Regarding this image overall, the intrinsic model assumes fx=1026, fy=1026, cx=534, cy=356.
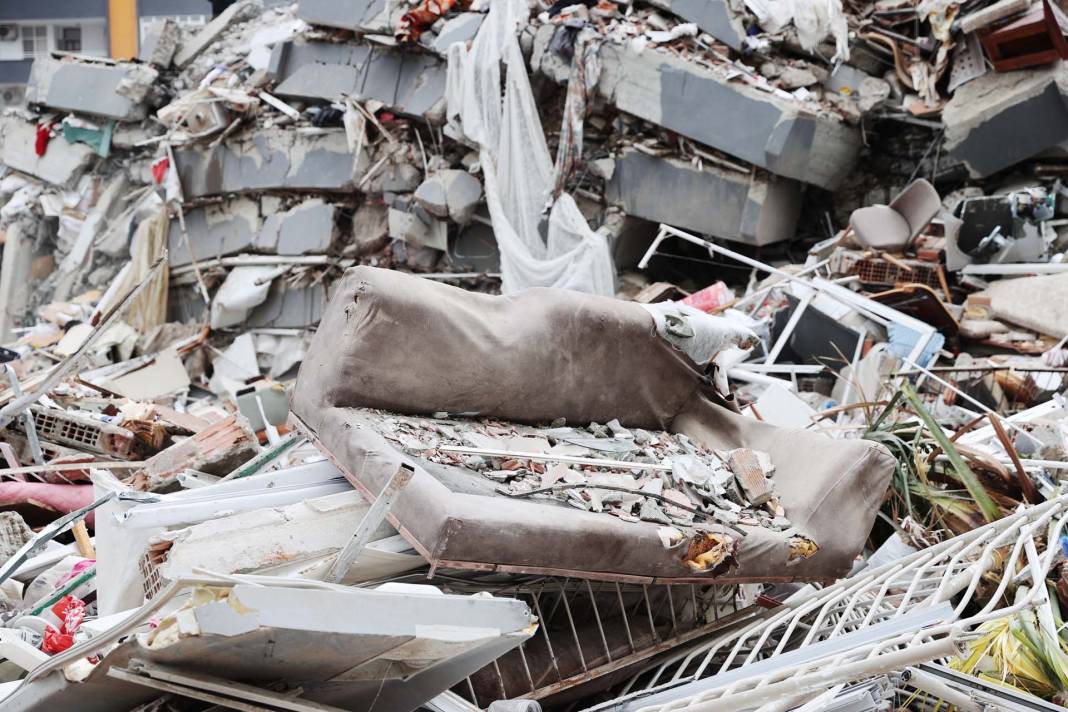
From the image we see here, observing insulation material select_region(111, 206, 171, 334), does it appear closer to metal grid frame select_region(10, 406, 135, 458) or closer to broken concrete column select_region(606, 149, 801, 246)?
broken concrete column select_region(606, 149, 801, 246)

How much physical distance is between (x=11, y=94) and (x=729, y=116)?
51.9 feet

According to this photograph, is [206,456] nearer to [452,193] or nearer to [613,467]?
[613,467]

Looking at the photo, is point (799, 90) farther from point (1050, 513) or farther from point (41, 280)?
point (41, 280)

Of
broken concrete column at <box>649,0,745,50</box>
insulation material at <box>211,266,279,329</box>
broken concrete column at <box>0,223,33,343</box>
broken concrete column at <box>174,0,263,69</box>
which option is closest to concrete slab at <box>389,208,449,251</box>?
insulation material at <box>211,266,279,329</box>

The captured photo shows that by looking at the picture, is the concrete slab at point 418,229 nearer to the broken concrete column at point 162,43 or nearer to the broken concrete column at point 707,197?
the broken concrete column at point 707,197

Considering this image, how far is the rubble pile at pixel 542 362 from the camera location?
9.91 feet

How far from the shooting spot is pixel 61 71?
12.2 m

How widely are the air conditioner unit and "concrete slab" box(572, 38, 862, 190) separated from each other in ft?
46.3

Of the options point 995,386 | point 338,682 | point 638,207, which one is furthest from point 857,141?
point 338,682

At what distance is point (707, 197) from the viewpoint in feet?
29.5

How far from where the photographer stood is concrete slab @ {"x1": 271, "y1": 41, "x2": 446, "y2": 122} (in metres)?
10.2

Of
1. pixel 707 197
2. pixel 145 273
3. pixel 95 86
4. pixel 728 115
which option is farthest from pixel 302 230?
pixel 728 115

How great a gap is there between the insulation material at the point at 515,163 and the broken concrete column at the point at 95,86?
4.73m

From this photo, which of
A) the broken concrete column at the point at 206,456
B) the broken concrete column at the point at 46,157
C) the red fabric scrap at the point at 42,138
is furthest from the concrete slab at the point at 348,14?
the broken concrete column at the point at 206,456
